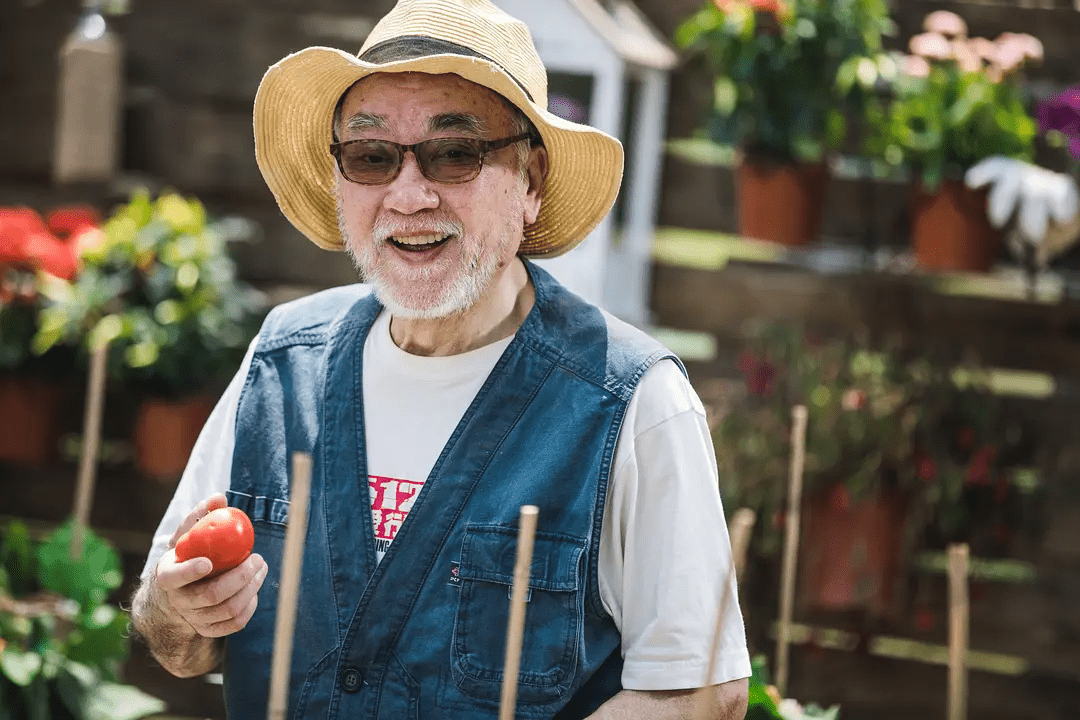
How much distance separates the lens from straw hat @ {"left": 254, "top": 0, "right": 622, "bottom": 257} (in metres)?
1.68

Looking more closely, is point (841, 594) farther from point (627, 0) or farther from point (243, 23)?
point (243, 23)

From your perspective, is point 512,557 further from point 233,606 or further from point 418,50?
point 418,50

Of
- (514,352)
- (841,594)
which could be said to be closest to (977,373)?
(841,594)

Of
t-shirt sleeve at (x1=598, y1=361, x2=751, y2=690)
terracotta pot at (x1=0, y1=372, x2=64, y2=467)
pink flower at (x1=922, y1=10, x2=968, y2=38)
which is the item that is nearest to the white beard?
t-shirt sleeve at (x1=598, y1=361, x2=751, y2=690)

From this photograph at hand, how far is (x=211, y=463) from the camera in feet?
6.05

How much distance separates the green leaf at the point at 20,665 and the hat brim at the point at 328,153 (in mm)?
819

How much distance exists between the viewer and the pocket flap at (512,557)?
162 cm

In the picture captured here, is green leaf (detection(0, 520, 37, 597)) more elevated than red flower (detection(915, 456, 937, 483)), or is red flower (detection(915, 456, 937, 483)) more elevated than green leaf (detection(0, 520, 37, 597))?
red flower (detection(915, 456, 937, 483))

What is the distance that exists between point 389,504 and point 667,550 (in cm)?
36

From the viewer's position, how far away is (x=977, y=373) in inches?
120

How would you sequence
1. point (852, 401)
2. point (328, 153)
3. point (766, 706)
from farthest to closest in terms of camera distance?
point (852, 401) < point (328, 153) < point (766, 706)

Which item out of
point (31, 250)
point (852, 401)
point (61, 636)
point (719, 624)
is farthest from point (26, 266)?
point (719, 624)

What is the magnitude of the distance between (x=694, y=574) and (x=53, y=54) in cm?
272

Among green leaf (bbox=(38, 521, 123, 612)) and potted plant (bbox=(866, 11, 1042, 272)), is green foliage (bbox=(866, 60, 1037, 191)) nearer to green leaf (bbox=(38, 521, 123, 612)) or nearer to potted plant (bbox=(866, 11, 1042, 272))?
potted plant (bbox=(866, 11, 1042, 272))
